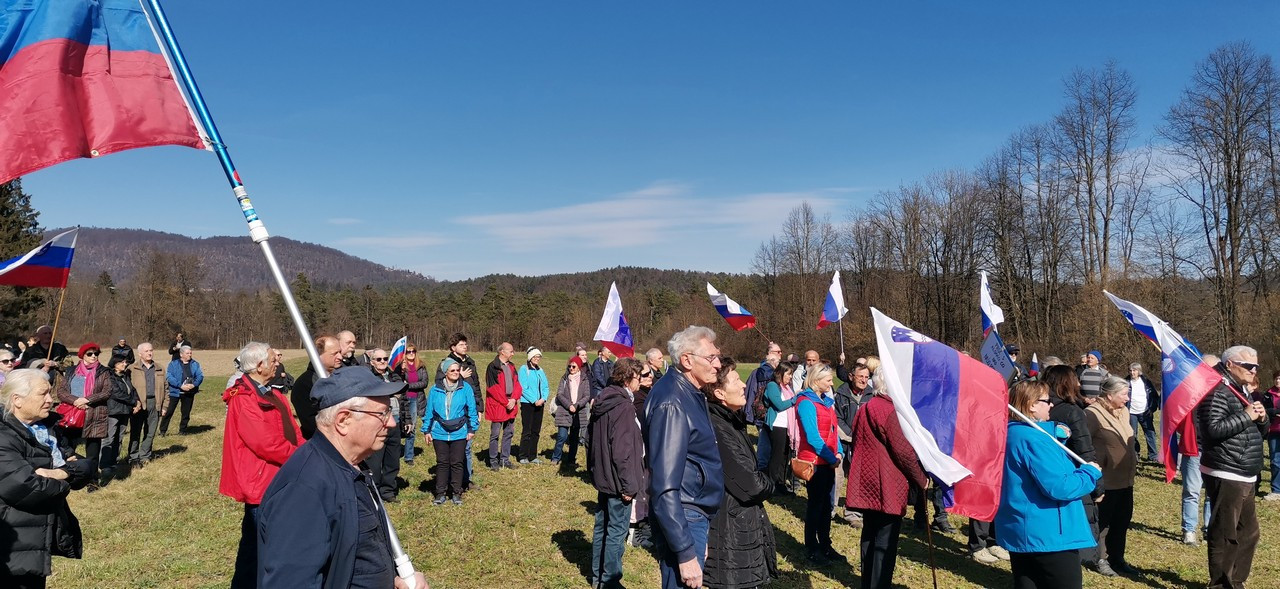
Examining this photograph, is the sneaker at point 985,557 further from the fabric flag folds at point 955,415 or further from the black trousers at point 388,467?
the black trousers at point 388,467

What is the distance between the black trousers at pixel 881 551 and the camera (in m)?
6.18

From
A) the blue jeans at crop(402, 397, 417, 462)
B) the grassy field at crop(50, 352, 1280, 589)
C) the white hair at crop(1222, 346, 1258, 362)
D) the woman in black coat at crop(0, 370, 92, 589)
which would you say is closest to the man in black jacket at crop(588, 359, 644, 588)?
the grassy field at crop(50, 352, 1280, 589)

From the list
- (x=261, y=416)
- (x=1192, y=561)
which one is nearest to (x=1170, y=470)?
(x=1192, y=561)

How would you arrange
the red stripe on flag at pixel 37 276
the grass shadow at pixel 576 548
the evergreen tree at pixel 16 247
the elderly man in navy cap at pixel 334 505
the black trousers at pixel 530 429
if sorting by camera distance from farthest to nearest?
the evergreen tree at pixel 16 247, the black trousers at pixel 530 429, the grass shadow at pixel 576 548, the red stripe on flag at pixel 37 276, the elderly man in navy cap at pixel 334 505

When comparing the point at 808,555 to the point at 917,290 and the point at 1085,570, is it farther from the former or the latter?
the point at 917,290

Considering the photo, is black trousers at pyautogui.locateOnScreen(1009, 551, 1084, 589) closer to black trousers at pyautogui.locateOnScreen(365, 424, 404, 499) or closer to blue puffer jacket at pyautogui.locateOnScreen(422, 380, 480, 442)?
blue puffer jacket at pyautogui.locateOnScreen(422, 380, 480, 442)

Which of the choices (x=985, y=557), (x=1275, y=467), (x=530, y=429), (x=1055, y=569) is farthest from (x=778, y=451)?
(x=1275, y=467)

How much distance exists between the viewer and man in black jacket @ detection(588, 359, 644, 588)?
675 cm

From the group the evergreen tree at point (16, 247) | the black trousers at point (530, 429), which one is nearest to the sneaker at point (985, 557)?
the black trousers at point (530, 429)

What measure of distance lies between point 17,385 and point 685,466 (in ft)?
14.5

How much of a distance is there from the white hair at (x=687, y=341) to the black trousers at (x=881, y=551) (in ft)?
9.82

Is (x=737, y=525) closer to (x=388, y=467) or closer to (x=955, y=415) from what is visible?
(x=955, y=415)

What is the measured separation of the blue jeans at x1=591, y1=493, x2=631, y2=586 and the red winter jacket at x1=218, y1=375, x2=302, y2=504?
2.96m

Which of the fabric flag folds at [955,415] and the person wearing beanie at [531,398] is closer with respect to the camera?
the fabric flag folds at [955,415]
